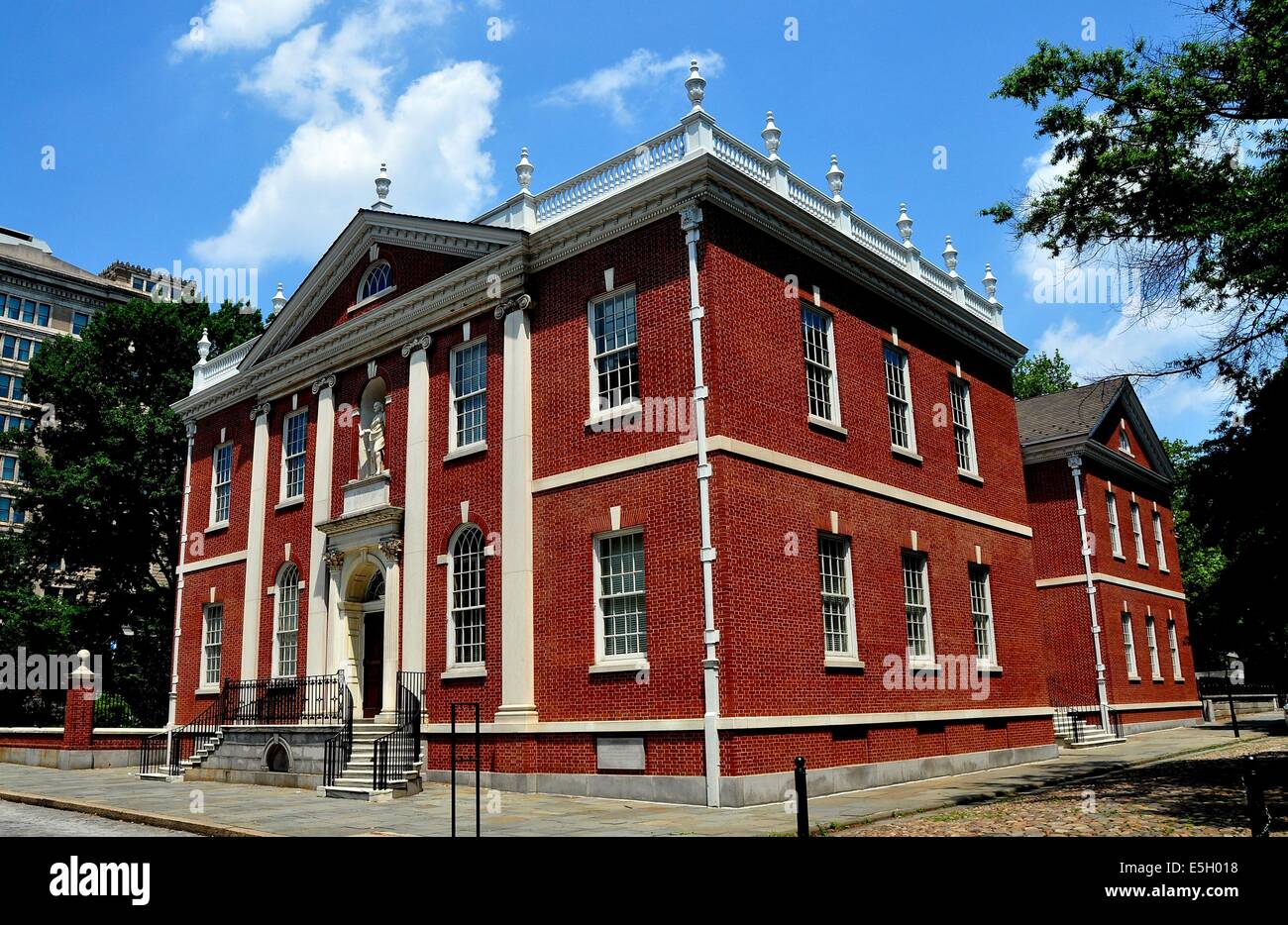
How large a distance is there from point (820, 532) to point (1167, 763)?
888cm

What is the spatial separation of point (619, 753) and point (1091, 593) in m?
19.9

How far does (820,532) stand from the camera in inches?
A: 780

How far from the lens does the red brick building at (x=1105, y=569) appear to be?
106ft

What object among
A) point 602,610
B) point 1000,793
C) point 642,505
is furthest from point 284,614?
point 1000,793

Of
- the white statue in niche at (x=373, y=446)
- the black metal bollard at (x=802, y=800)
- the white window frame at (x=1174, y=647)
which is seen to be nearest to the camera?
the black metal bollard at (x=802, y=800)

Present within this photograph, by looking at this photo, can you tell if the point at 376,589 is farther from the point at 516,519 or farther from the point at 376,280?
the point at 376,280

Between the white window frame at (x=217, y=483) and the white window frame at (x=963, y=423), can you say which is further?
the white window frame at (x=217, y=483)

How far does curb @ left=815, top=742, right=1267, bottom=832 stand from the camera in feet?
45.2

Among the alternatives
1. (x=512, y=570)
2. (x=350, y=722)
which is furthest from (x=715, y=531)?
(x=350, y=722)

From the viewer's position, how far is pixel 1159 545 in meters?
38.4

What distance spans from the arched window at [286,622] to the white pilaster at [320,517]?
95cm

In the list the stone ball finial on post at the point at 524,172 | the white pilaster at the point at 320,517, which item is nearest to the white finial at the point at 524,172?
the stone ball finial on post at the point at 524,172

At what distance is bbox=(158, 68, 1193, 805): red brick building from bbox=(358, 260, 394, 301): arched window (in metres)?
0.08

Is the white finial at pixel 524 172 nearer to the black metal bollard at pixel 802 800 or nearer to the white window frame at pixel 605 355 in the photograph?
the white window frame at pixel 605 355
